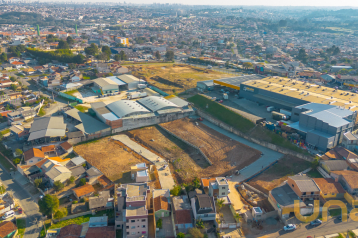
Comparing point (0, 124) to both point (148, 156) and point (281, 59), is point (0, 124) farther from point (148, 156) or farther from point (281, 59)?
point (281, 59)

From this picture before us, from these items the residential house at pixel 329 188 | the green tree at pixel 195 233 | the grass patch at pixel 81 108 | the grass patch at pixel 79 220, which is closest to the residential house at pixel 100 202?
the grass patch at pixel 79 220

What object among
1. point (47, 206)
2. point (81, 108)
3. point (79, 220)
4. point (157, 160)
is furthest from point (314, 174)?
point (81, 108)

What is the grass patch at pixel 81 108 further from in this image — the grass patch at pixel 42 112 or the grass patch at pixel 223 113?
the grass patch at pixel 223 113

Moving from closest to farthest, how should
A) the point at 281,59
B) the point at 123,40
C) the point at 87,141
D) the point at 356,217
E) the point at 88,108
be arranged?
the point at 356,217 < the point at 87,141 < the point at 88,108 < the point at 281,59 < the point at 123,40

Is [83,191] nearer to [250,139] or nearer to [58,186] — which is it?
[58,186]

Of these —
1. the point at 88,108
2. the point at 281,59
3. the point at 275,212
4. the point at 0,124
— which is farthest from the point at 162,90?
the point at 281,59

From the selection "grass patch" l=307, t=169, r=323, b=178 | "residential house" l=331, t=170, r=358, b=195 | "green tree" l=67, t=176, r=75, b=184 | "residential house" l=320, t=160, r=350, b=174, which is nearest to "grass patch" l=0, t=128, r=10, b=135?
"green tree" l=67, t=176, r=75, b=184
